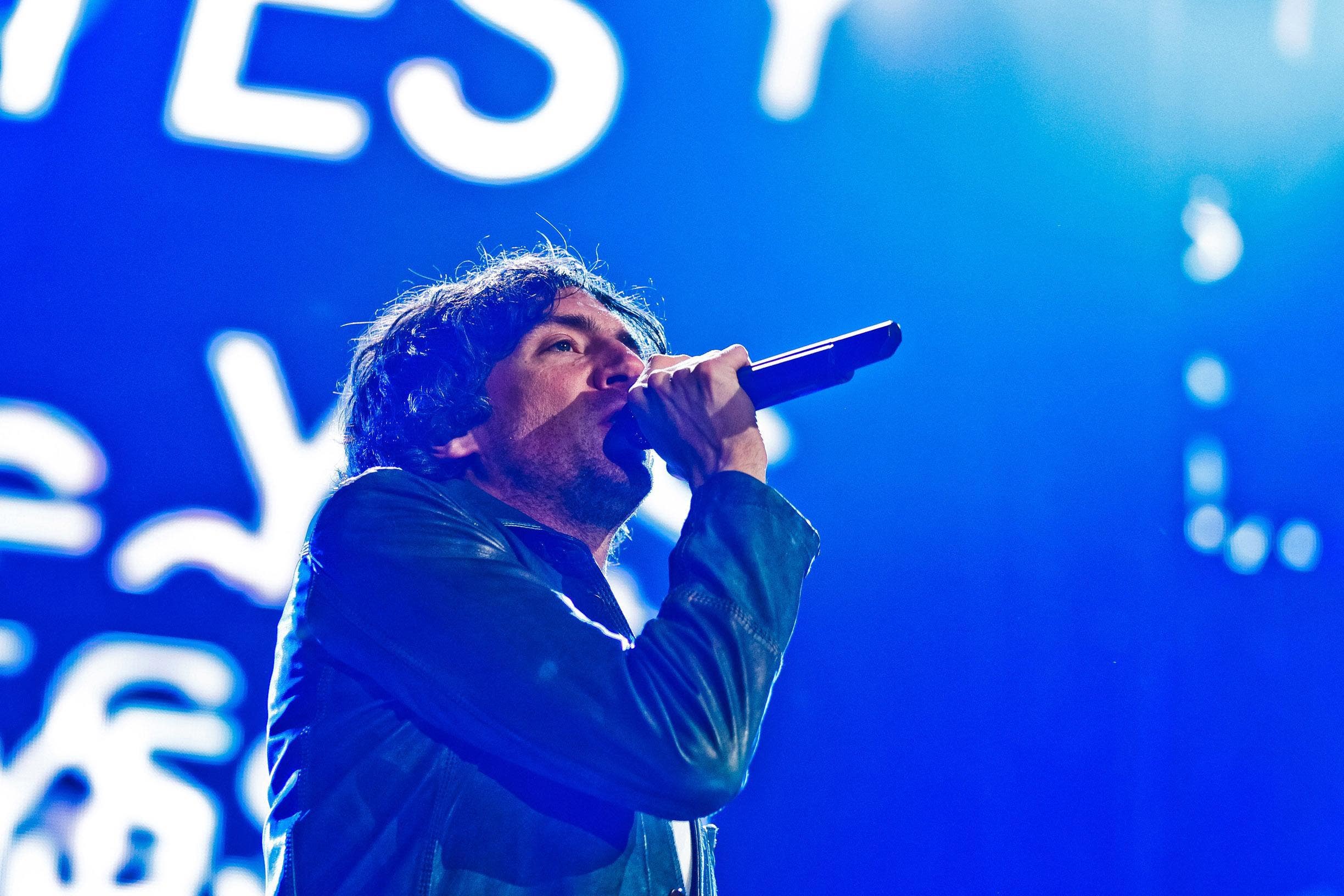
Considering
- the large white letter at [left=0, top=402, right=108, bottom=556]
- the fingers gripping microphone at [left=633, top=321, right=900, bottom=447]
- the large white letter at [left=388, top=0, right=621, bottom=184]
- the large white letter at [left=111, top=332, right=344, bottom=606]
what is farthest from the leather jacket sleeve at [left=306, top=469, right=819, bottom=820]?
the large white letter at [left=388, top=0, right=621, bottom=184]

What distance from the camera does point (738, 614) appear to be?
33.0 inches

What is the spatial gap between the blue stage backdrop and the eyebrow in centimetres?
47

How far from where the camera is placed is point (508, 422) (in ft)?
4.03

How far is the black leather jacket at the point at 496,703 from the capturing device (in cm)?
78

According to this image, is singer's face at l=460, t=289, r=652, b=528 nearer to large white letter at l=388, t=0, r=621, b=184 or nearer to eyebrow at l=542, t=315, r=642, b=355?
eyebrow at l=542, t=315, r=642, b=355

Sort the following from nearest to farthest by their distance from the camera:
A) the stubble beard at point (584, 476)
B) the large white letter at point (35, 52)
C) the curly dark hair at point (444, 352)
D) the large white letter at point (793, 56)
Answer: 1. the stubble beard at point (584, 476)
2. the curly dark hair at point (444, 352)
3. the large white letter at point (35, 52)
4. the large white letter at point (793, 56)

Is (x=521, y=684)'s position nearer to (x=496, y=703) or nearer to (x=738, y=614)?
(x=496, y=703)

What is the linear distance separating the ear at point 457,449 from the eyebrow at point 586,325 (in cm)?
19

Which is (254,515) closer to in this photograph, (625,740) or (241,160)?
(241,160)

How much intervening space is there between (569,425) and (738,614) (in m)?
0.42

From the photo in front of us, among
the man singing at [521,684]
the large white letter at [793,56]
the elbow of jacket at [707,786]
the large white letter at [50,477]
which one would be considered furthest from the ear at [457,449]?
the large white letter at [793,56]

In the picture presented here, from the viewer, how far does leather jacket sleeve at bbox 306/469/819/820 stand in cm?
77

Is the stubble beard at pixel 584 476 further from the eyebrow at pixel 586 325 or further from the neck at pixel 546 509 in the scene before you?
the eyebrow at pixel 586 325

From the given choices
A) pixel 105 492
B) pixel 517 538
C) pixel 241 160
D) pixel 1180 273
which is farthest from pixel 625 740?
pixel 1180 273
